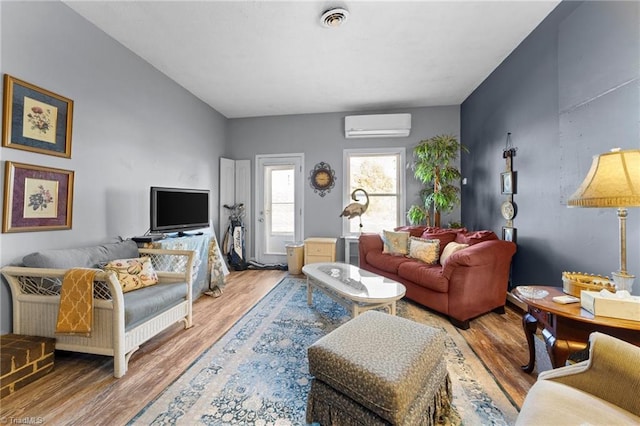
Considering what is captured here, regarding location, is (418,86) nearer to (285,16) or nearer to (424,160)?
(424,160)

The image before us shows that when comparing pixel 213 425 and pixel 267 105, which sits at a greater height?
pixel 267 105

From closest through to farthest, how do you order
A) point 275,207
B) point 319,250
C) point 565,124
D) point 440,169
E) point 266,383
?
1. point 266,383
2. point 565,124
3. point 440,169
4. point 319,250
5. point 275,207

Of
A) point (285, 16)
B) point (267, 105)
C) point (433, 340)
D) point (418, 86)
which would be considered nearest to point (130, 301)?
point (433, 340)

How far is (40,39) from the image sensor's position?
6.52 ft

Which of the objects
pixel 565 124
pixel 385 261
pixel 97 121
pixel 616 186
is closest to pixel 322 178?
pixel 385 261

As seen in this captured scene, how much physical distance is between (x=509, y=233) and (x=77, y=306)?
389 cm

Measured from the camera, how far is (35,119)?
1977mm

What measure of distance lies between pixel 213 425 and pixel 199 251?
216 cm

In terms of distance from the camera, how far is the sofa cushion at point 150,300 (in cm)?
181

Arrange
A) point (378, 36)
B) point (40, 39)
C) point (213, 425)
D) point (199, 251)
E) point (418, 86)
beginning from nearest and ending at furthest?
1. point (213, 425)
2. point (40, 39)
3. point (378, 36)
4. point (199, 251)
5. point (418, 86)

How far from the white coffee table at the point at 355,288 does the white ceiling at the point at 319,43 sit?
2.36 metres

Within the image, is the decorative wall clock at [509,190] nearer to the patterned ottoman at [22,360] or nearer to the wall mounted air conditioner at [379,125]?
the wall mounted air conditioner at [379,125]

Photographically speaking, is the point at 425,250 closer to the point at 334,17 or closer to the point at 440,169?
the point at 440,169

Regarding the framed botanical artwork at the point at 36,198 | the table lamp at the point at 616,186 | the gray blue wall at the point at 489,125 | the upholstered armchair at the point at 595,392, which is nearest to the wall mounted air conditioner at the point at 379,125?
the gray blue wall at the point at 489,125
